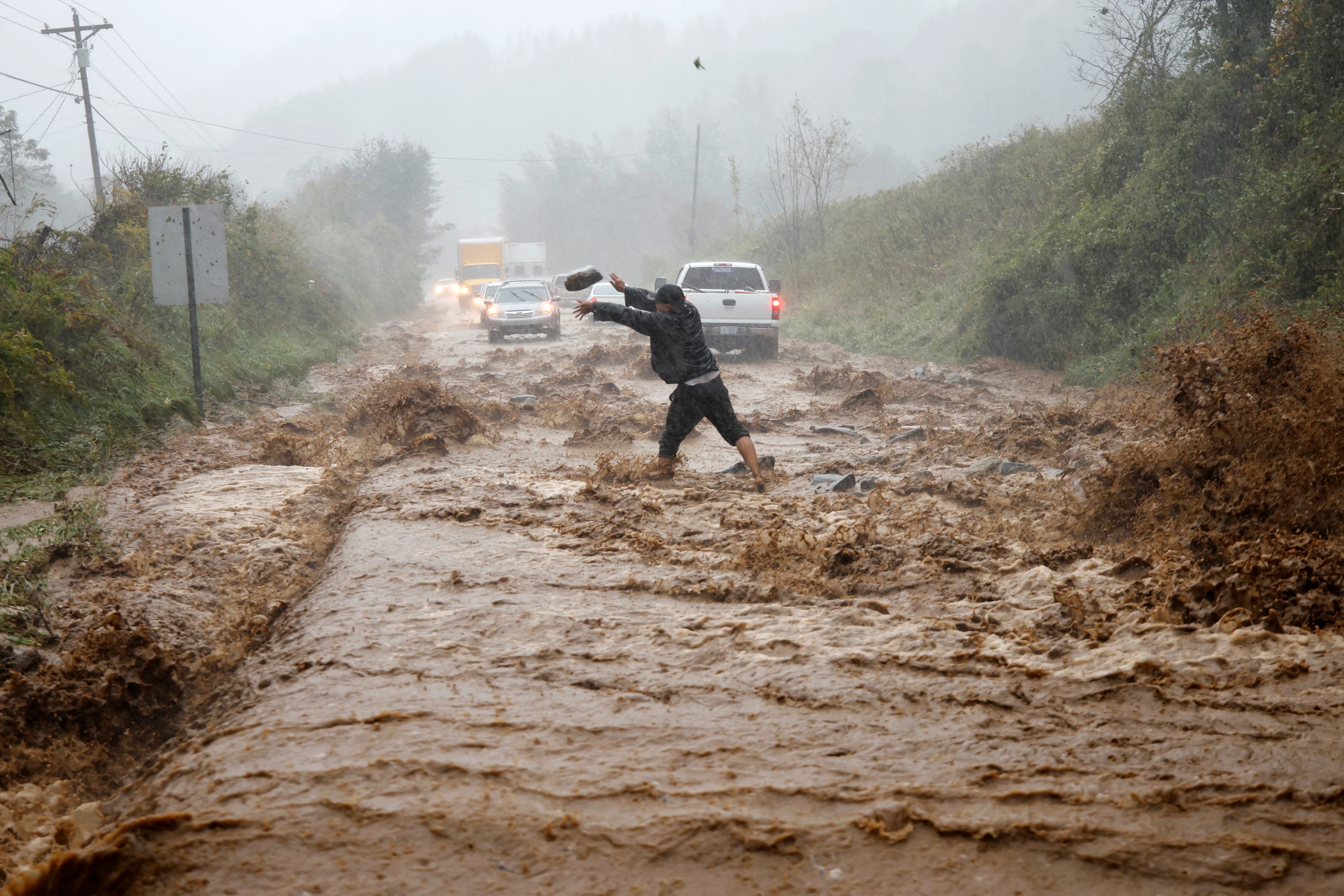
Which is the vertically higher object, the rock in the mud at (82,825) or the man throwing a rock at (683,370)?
the man throwing a rock at (683,370)

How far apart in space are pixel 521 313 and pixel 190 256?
1334 cm

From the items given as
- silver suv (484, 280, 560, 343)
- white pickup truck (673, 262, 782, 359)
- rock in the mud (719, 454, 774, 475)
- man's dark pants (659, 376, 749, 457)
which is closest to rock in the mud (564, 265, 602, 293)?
man's dark pants (659, 376, 749, 457)

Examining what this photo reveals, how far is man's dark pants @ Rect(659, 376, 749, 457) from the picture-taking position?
7.39 metres

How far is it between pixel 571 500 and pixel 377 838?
425 centimetres

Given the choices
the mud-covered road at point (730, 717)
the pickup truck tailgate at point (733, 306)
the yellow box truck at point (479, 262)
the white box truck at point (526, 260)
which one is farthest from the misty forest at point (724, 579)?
the white box truck at point (526, 260)

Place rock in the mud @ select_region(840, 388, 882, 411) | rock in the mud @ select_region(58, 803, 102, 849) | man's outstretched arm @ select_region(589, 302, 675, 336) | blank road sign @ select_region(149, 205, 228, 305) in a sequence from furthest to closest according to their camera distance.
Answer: rock in the mud @ select_region(840, 388, 882, 411) < blank road sign @ select_region(149, 205, 228, 305) < man's outstretched arm @ select_region(589, 302, 675, 336) < rock in the mud @ select_region(58, 803, 102, 849)

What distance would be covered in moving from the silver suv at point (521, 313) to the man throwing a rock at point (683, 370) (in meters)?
16.6

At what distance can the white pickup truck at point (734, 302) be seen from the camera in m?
17.1

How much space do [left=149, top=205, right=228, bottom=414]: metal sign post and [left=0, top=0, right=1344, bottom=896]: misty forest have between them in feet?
0.14

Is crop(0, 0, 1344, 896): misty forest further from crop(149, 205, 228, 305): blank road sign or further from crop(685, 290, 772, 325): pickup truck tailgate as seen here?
crop(685, 290, 772, 325): pickup truck tailgate

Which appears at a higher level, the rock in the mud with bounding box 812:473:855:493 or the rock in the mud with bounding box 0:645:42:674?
the rock in the mud with bounding box 812:473:855:493

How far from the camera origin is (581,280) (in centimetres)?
735

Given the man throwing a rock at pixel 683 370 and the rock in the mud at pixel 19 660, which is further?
the man throwing a rock at pixel 683 370

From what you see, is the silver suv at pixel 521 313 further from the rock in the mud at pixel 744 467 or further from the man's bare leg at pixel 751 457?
the man's bare leg at pixel 751 457
